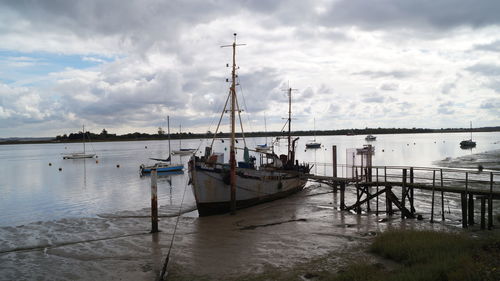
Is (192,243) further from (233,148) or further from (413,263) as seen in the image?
(413,263)

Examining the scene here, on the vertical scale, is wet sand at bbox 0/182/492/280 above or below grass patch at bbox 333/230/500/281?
below

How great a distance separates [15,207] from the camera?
26.7 m

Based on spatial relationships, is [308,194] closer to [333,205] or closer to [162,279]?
[333,205]

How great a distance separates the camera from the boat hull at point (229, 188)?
20.8m

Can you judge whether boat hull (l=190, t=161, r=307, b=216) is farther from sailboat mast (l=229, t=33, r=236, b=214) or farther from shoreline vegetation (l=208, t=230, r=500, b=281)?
shoreline vegetation (l=208, t=230, r=500, b=281)

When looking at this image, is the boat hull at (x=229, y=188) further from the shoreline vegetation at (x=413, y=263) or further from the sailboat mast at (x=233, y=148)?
the shoreline vegetation at (x=413, y=263)

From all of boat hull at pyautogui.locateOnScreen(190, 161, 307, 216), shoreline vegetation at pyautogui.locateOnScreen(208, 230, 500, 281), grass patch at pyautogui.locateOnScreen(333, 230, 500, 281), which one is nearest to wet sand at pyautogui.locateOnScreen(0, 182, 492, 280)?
shoreline vegetation at pyautogui.locateOnScreen(208, 230, 500, 281)

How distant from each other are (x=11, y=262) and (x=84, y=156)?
81.6 metres

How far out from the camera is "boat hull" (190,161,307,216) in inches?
819

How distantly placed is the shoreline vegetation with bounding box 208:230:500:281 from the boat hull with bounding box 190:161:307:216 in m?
9.44

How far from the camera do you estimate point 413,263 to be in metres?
10.5

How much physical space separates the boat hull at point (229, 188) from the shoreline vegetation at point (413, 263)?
9441 mm

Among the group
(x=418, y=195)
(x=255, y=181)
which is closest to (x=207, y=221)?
(x=255, y=181)

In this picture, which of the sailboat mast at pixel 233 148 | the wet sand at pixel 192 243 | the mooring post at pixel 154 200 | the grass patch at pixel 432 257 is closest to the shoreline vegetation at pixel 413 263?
the grass patch at pixel 432 257
